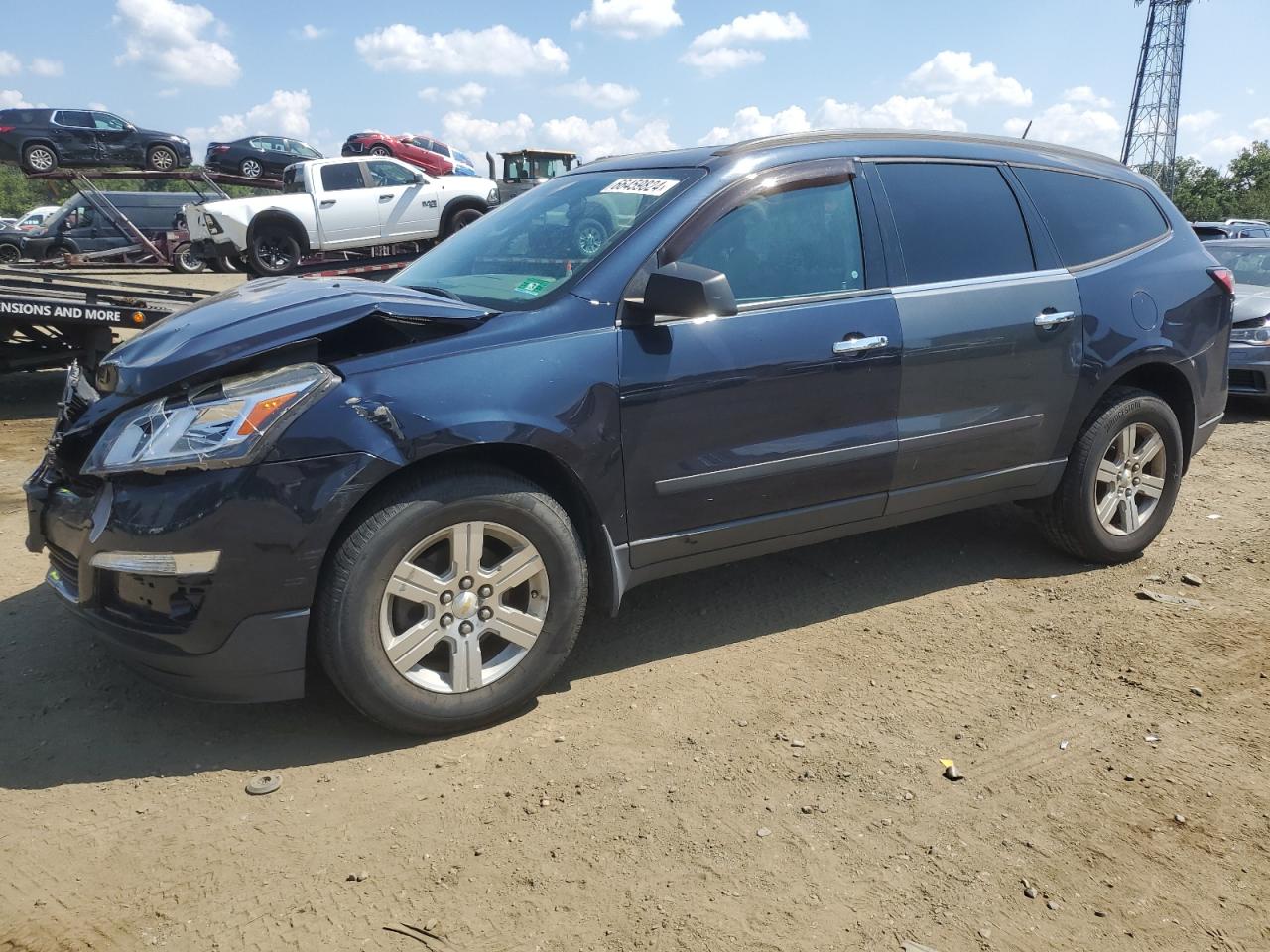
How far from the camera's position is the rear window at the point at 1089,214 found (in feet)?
14.1

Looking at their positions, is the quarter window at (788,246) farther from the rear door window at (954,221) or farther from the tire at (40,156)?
the tire at (40,156)

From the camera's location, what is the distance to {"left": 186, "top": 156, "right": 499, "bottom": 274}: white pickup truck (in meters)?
15.6

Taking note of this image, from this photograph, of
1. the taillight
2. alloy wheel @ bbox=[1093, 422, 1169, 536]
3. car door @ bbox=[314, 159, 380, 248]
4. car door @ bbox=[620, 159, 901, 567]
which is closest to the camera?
car door @ bbox=[620, 159, 901, 567]

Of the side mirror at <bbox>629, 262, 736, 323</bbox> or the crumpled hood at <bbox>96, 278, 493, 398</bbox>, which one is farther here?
the side mirror at <bbox>629, 262, 736, 323</bbox>

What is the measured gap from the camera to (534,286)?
3354 mm

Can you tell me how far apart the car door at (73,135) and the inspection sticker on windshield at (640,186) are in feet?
75.7

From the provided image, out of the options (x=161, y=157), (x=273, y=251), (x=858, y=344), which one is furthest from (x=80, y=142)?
(x=858, y=344)

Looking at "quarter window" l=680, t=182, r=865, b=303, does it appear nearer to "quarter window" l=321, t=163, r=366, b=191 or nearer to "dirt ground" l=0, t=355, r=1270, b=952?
"dirt ground" l=0, t=355, r=1270, b=952

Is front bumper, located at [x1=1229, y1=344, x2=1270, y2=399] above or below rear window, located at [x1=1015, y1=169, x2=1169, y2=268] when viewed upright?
below

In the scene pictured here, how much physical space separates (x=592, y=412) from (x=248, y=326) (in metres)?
1.07

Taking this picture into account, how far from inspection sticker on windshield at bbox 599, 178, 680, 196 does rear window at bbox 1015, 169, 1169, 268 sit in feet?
5.60

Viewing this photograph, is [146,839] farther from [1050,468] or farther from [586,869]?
[1050,468]

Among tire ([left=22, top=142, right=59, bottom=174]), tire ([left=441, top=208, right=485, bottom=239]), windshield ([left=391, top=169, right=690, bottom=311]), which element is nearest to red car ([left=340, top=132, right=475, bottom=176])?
tire ([left=22, top=142, right=59, bottom=174])

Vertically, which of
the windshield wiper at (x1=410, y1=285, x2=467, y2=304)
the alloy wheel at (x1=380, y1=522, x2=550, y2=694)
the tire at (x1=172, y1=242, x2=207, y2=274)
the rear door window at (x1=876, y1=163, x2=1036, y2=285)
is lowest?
the alloy wheel at (x1=380, y1=522, x2=550, y2=694)
